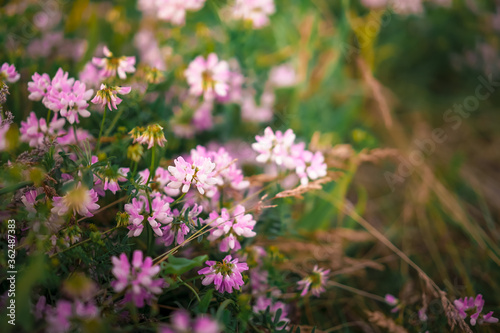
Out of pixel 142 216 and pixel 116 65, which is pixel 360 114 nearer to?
pixel 116 65

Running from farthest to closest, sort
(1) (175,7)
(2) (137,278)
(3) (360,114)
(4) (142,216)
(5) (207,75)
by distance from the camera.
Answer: (3) (360,114) → (1) (175,7) → (5) (207,75) → (4) (142,216) → (2) (137,278)

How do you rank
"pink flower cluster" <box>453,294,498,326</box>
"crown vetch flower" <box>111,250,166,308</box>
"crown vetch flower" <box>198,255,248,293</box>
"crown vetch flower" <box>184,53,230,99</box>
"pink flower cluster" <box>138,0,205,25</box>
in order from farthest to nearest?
"pink flower cluster" <box>138,0,205,25</box> < "crown vetch flower" <box>184,53,230,99</box> < "pink flower cluster" <box>453,294,498,326</box> < "crown vetch flower" <box>198,255,248,293</box> < "crown vetch flower" <box>111,250,166,308</box>

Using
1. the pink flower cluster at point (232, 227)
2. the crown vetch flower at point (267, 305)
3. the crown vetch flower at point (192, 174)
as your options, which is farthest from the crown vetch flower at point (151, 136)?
the crown vetch flower at point (267, 305)

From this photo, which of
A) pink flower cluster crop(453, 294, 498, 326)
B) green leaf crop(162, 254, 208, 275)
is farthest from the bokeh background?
green leaf crop(162, 254, 208, 275)

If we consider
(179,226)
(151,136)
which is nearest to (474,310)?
(179,226)

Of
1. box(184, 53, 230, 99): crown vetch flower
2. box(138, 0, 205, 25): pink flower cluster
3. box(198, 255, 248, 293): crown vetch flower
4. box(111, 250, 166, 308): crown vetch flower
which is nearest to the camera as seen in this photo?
box(111, 250, 166, 308): crown vetch flower

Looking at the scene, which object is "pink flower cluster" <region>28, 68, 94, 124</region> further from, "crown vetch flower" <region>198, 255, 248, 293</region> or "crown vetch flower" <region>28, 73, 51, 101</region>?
"crown vetch flower" <region>198, 255, 248, 293</region>
